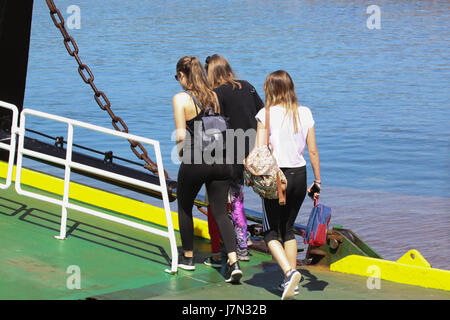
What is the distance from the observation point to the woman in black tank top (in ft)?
18.1

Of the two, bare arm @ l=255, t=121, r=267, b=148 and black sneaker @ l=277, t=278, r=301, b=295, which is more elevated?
bare arm @ l=255, t=121, r=267, b=148

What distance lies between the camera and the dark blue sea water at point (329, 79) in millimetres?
13516

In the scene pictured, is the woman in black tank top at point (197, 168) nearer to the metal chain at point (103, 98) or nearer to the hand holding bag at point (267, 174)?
the hand holding bag at point (267, 174)

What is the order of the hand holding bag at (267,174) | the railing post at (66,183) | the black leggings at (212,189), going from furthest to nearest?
the railing post at (66,183) < the black leggings at (212,189) < the hand holding bag at (267,174)

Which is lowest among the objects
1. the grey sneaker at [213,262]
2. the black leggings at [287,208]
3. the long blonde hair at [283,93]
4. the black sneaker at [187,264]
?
the grey sneaker at [213,262]

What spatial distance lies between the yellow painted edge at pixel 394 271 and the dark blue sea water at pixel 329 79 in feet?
13.4

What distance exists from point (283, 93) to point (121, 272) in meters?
1.76

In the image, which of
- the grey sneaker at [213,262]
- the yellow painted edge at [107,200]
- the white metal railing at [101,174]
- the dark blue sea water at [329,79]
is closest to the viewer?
the white metal railing at [101,174]

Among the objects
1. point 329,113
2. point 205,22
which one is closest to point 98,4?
point 205,22

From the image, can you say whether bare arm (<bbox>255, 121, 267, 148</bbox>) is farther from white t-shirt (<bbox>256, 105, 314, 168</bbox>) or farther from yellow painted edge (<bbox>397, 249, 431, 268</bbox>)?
yellow painted edge (<bbox>397, 249, 431, 268</bbox>)

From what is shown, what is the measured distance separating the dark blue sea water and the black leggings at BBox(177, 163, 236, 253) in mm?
4893

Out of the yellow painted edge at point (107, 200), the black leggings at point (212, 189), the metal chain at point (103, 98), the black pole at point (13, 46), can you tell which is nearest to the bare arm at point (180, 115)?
the black leggings at point (212, 189)

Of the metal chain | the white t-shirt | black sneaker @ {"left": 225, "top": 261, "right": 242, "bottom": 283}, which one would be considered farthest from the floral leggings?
the metal chain
